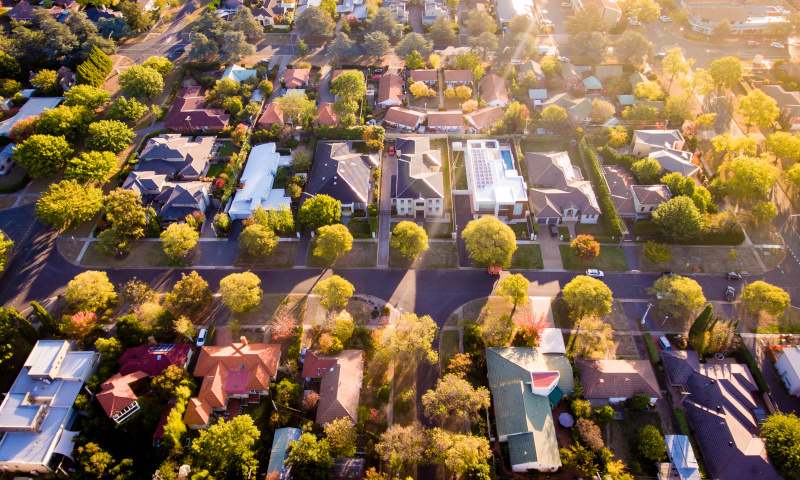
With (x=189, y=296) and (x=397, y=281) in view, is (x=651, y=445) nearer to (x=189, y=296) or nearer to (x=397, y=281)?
(x=397, y=281)

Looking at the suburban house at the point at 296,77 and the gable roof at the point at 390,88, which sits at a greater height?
the suburban house at the point at 296,77

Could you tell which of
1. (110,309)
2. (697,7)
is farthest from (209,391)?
(697,7)

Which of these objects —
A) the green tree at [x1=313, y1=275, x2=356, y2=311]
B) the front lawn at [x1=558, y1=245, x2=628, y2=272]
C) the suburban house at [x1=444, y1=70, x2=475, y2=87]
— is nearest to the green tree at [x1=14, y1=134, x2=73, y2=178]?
the green tree at [x1=313, y1=275, x2=356, y2=311]

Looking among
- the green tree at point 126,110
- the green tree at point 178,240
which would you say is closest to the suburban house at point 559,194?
the green tree at point 178,240

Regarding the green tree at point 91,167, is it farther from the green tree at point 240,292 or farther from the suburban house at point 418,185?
the suburban house at point 418,185

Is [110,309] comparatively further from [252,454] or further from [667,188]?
[667,188]

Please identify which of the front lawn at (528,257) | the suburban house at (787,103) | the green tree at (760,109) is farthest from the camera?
the suburban house at (787,103)
